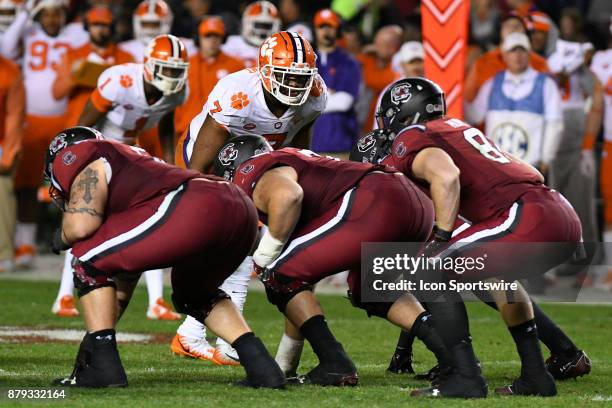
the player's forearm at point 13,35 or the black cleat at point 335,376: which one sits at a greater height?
the player's forearm at point 13,35

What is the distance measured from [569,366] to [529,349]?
34.8 inches

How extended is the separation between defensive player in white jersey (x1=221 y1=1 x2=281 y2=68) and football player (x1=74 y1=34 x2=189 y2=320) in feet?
11.5

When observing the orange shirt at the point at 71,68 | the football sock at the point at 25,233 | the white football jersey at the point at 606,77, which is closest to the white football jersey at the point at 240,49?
the orange shirt at the point at 71,68

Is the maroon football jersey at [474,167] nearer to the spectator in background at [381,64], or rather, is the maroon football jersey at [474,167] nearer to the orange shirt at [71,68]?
the orange shirt at [71,68]

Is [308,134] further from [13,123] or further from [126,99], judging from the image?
[13,123]

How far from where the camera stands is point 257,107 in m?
7.39

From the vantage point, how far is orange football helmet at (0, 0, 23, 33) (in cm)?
1293

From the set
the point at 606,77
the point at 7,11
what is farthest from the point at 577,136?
the point at 7,11

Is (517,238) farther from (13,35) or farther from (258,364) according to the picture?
(13,35)

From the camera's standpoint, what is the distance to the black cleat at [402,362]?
6898 millimetres

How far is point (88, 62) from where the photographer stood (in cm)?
1184

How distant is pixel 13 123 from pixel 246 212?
6.88m

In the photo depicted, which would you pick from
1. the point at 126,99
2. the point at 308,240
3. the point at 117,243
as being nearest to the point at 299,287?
the point at 308,240

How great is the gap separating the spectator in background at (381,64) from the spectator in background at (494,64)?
1.16 meters
